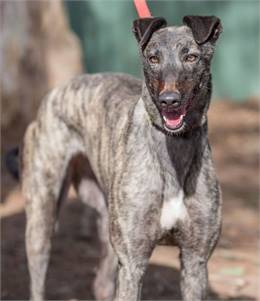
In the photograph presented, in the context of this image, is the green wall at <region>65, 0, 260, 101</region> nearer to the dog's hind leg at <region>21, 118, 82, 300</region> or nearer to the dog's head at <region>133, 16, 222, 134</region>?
the dog's hind leg at <region>21, 118, 82, 300</region>

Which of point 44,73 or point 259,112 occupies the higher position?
point 44,73

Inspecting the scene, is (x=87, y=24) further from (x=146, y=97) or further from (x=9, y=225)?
(x=146, y=97)

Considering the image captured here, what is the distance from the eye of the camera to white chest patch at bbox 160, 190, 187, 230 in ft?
15.4

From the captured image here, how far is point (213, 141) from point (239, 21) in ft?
9.71

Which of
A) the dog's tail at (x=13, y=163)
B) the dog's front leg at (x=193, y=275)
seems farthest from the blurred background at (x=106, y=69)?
the dog's front leg at (x=193, y=275)

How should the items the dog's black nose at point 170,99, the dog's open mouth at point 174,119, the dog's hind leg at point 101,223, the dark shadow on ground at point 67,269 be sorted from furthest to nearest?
the dark shadow on ground at point 67,269
the dog's hind leg at point 101,223
the dog's open mouth at point 174,119
the dog's black nose at point 170,99

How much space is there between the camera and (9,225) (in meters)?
8.55

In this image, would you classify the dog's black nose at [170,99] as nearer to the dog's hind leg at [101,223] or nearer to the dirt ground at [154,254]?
the dog's hind leg at [101,223]

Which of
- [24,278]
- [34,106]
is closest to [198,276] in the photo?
[24,278]

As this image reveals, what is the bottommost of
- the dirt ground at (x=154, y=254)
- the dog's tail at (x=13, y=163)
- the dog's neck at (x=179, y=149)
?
the dirt ground at (x=154, y=254)

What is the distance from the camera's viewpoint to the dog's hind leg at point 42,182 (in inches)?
228

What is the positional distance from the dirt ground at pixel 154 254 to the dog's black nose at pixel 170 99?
276cm

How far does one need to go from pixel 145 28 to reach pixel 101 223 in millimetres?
2150

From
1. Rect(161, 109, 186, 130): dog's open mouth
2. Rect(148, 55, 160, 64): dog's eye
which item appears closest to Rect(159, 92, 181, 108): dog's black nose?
Rect(161, 109, 186, 130): dog's open mouth
